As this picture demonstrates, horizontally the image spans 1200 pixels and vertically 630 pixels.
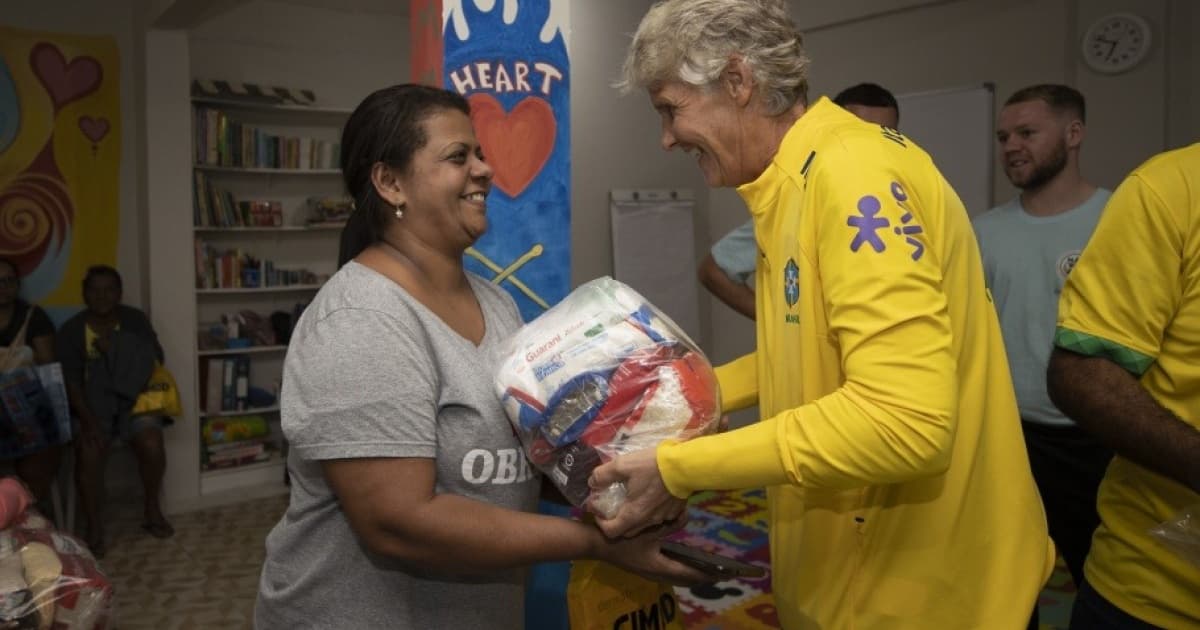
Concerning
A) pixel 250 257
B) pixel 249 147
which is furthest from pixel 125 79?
pixel 250 257

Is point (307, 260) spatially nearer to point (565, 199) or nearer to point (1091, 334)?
point (565, 199)

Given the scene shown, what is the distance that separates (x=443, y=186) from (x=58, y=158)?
5.11 meters

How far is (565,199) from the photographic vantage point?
86.7 inches

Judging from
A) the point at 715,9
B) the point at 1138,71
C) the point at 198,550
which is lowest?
the point at 198,550

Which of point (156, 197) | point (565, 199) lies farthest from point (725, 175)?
point (156, 197)

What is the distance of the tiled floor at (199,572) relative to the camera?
144 inches

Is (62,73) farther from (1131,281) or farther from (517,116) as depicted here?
(1131,281)

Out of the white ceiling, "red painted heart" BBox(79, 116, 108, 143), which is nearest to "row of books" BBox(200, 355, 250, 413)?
"red painted heart" BBox(79, 116, 108, 143)

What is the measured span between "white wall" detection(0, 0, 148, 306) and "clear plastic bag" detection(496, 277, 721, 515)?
518cm

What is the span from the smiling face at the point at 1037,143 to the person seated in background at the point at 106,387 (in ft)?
14.6

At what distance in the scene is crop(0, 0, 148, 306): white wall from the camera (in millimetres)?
5246

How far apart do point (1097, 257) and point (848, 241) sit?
0.55 meters

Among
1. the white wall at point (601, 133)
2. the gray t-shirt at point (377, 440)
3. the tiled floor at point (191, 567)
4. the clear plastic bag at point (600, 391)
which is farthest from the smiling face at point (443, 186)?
the white wall at point (601, 133)

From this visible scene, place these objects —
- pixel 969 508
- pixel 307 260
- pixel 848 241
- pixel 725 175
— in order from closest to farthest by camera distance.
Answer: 1. pixel 848 241
2. pixel 969 508
3. pixel 725 175
4. pixel 307 260
